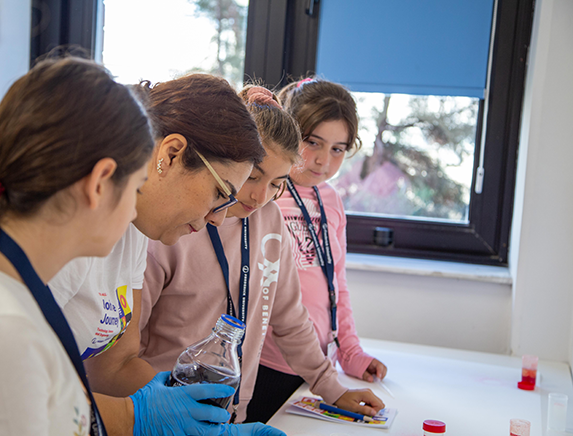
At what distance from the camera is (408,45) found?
270 centimetres

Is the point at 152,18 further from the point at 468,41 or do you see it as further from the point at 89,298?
the point at 89,298

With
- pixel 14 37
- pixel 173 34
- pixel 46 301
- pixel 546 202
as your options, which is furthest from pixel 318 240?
pixel 14 37

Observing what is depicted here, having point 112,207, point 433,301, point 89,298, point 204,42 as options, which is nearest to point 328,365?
point 89,298

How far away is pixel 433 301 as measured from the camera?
258cm

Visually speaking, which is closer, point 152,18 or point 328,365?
point 328,365

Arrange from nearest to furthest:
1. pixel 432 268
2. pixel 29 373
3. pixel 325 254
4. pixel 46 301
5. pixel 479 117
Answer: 1. pixel 29 373
2. pixel 46 301
3. pixel 325 254
4. pixel 432 268
5. pixel 479 117

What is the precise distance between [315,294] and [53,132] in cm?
133

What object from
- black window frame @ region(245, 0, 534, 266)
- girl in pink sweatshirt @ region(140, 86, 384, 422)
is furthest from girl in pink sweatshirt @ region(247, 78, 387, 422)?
black window frame @ region(245, 0, 534, 266)

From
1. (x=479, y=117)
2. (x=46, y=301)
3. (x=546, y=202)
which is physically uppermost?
(x=479, y=117)

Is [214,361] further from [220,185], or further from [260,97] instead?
[260,97]

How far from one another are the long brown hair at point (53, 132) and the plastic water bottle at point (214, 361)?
422 mm

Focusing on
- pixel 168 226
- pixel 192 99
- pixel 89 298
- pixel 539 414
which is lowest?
pixel 539 414

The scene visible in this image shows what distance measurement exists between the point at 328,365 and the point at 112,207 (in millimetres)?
1030

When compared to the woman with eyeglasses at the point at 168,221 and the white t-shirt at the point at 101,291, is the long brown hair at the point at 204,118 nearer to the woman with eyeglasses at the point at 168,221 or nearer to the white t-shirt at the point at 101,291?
the woman with eyeglasses at the point at 168,221
